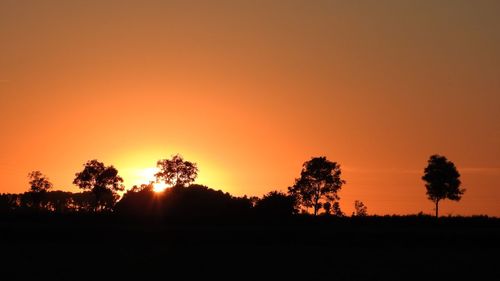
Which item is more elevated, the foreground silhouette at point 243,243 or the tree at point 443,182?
the tree at point 443,182

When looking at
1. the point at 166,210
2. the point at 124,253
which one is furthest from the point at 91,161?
the point at 124,253

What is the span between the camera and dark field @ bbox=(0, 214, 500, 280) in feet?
118

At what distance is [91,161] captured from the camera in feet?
372

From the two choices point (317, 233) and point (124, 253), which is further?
point (317, 233)

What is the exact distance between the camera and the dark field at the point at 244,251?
118 feet

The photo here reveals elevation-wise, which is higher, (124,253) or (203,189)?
(203,189)

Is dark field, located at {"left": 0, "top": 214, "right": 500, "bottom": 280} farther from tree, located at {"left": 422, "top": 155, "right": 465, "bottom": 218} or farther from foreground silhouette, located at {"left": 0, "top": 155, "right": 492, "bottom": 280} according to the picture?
tree, located at {"left": 422, "top": 155, "right": 465, "bottom": 218}

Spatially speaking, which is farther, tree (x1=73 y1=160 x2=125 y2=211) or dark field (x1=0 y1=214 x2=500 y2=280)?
tree (x1=73 y1=160 x2=125 y2=211)

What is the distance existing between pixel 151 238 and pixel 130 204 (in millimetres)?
46304

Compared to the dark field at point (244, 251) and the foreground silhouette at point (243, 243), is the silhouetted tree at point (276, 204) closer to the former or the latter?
the foreground silhouette at point (243, 243)

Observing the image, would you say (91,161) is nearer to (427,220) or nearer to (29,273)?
(427,220)

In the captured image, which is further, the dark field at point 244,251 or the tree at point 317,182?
the tree at point 317,182

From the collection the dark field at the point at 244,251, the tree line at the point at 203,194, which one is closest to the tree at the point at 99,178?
the tree line at the point at 203,194

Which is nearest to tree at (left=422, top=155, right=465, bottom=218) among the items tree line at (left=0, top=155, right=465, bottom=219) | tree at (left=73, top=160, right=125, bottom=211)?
tree line at (left=0, top=155, right=465, bottom=219)
